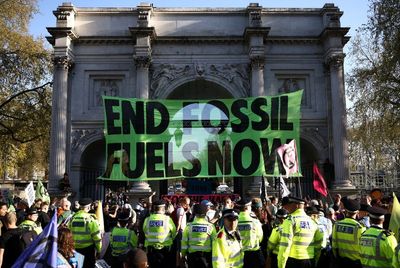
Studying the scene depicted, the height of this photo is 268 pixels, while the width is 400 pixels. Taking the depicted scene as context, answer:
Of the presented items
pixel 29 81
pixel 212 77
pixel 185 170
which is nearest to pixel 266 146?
pixel 185 170

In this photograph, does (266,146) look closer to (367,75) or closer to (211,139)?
(211,139)

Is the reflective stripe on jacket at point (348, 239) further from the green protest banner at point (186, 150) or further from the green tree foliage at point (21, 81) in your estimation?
the green tree foliage at point (21, 81)

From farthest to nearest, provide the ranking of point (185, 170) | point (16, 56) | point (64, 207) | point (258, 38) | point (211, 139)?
point (16, 56), point (258, 38), point (211, 139), point (185, 170), point (64, 207)

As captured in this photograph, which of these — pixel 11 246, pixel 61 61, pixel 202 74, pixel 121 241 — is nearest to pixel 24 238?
pixel 11 246

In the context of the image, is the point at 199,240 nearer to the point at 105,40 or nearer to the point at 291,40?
the point at 105,40

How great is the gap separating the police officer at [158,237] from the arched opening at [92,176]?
57.6ft

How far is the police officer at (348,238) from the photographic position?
8088mm

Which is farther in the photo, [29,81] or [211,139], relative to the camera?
[29,81]

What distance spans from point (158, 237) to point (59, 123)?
18.5 m

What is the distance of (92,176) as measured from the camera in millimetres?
28828

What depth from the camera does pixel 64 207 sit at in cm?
1235

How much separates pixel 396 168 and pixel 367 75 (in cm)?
1578

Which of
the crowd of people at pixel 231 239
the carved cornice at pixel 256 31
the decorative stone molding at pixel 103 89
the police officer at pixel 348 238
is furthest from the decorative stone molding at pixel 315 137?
the police officer at pixel 348 238

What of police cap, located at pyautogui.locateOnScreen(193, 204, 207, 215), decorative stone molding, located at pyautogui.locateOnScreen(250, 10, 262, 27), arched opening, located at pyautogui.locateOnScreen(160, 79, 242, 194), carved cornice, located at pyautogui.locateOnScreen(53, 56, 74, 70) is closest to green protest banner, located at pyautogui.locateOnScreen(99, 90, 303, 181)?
police cap, located at pyautogui.locateOnScreen(193, 204, 207, 215)
